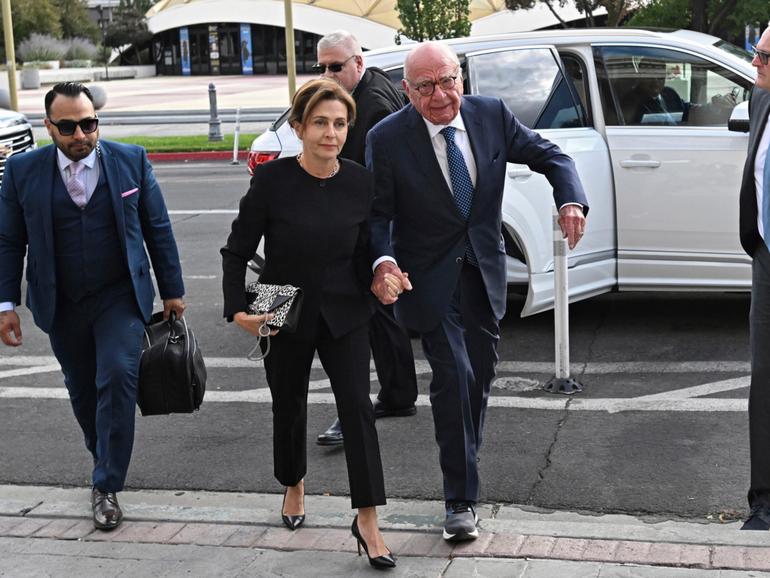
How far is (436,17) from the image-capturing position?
2664 cm

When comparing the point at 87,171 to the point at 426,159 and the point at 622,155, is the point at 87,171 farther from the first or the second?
the point at 622,155

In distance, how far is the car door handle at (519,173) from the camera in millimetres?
7590

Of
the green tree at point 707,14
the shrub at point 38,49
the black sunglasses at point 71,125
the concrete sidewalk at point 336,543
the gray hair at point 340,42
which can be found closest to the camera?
the concrete sidewalk at point 336,543

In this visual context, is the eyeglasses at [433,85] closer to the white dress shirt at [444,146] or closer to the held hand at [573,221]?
the white dress shirt at [444,146]

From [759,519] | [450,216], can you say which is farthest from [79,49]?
[759,519]

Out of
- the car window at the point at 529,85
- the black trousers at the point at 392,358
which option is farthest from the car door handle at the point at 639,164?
the black trousers at the point at 392,358

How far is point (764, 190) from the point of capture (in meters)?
4.67

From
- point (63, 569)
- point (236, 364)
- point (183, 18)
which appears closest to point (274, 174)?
point (63, 569)

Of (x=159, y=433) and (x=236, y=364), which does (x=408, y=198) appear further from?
(x=236, y=364)

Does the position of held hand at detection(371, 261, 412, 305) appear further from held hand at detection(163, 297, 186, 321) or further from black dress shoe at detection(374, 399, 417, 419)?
black dress shoe at detection(374, 399, 417, 419)

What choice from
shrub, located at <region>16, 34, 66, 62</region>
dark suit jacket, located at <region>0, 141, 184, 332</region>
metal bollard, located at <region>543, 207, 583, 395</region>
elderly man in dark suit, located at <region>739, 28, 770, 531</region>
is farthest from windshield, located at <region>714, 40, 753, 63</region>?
shrub, located at <region>16, 34, 66, 62</region>

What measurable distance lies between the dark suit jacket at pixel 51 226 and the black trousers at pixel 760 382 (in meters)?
2.38

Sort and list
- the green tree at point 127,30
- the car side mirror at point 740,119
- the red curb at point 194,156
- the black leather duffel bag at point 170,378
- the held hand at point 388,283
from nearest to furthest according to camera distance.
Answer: the held hand at point 388,283
the black leather duffel bag at point 170,378
the car side mirror at point 740,119
the red curb at point 194,156
the green tree at point 127,30

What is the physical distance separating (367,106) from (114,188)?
143 cm
